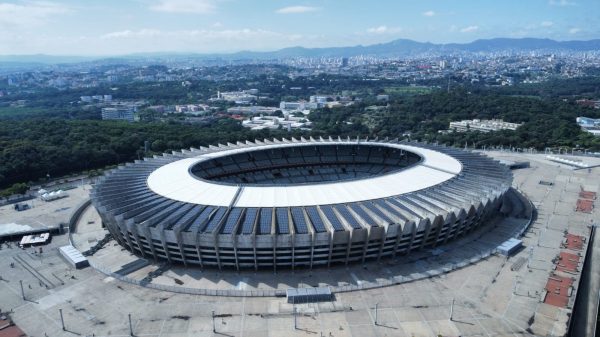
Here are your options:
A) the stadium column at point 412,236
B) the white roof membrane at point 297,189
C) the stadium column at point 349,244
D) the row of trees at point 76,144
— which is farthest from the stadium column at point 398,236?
the row of trees at point 76,144

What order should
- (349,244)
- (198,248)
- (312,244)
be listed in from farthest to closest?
(198,248) < (349,244) < (312,244)

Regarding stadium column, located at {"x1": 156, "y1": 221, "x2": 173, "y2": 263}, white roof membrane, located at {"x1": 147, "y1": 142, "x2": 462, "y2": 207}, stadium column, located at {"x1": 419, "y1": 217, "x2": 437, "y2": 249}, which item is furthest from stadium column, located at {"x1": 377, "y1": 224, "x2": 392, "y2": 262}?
stadium column, located at {"x1": 156, "y1": 221, "x2": 173, "y2": 263}

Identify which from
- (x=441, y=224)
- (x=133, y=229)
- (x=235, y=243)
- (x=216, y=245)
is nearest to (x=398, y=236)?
(x=441, y=224)

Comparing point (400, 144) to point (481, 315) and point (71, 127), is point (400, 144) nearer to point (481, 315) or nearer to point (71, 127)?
point (481, 315)

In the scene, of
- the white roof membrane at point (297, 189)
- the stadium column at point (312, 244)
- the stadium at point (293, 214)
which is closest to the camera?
the stadium column at point (312, 244)

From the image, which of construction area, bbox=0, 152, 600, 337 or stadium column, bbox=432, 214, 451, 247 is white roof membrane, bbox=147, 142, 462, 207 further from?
construction area, bbox=0, 152, 600, 337

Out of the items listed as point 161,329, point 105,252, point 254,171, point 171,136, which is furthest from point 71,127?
point 161,329

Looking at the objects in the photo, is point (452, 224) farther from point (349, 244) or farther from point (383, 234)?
point (349, 244)

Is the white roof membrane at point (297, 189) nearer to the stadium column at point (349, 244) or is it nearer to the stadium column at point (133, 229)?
the stadium column at point (349, 244)
